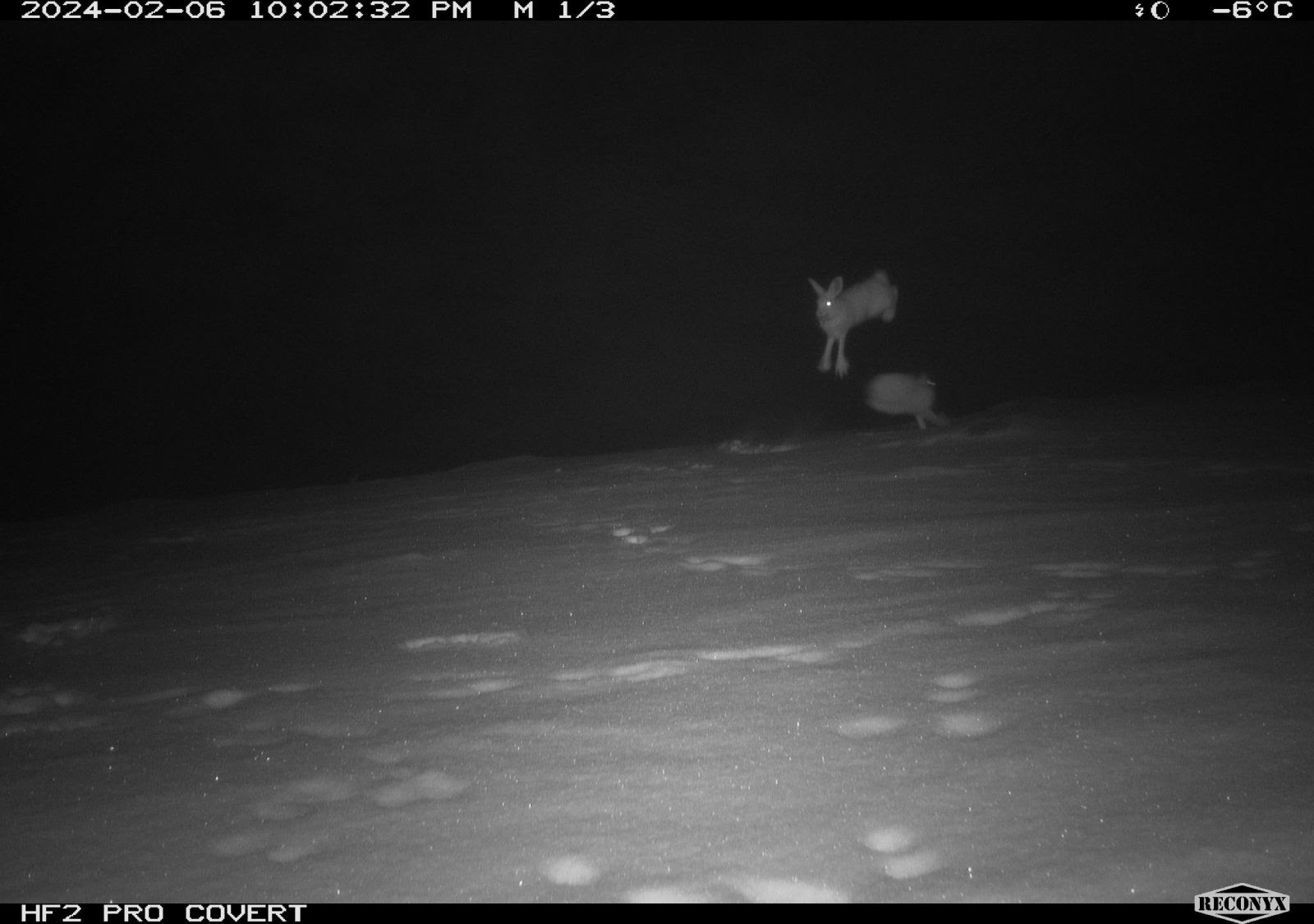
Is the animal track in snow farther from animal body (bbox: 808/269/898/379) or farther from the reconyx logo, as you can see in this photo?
animal body (bbox: 808/269/898/379)

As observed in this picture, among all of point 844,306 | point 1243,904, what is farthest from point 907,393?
point 1243,904

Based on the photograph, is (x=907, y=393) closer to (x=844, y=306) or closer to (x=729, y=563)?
(x=844, y=306)

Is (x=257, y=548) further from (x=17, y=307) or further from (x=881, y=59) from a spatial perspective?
(x=881, y=59)

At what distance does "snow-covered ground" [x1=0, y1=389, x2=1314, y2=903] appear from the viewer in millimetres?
1017

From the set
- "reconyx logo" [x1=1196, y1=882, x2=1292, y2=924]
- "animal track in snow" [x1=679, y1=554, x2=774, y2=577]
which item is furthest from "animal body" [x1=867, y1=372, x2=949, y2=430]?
"reconyx logo" [x1=1196, y1=882, x2=1292, y2=924]

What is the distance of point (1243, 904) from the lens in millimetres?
898

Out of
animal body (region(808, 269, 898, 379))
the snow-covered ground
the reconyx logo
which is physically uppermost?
animal body (region(808, 269, 898, 379))

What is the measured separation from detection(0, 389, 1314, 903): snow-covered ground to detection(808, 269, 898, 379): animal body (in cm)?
257

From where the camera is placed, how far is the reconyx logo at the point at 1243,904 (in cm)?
89

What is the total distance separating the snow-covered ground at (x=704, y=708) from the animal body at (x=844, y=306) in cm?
257

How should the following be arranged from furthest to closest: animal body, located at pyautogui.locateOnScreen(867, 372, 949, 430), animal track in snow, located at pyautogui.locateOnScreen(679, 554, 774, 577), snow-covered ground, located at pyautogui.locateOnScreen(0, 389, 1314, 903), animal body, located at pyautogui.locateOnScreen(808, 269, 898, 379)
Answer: animal body, located at pyautogui.locateOnScreen(808, 269, 898, 379) < animal body, located at pyautogui.locateOnScreen(867, 372, 949, 430) < animal track in snow, located at pyautogui.locateOnScreen(679, 554, 774, 577) < snow-covered ground, located at pyautogui.locateOnScreen(0, 389, 1314, 903)

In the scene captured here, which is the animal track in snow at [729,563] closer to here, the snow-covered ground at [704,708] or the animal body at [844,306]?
the snow-covered ground at [704,708]

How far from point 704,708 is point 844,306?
14.8 ft

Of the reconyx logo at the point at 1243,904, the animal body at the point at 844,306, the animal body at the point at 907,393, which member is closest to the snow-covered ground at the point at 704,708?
the reconyx logo at the point at 1243,904
